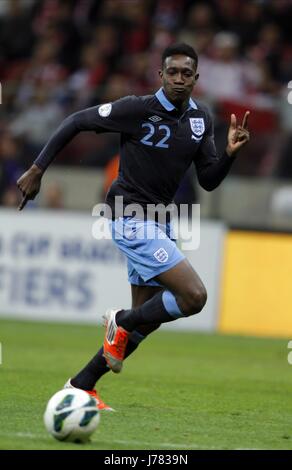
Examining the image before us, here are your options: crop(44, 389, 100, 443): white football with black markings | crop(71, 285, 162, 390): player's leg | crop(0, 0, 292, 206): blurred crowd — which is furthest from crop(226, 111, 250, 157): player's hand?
crop(0, 0, 292, 206): blurred crowd

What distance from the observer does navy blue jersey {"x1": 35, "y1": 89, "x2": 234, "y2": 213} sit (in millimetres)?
7570

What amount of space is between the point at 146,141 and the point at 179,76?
51 centimetres

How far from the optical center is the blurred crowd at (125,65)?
15.5 meters

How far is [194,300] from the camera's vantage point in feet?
23.4

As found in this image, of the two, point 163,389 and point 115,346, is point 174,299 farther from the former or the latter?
point 163,389

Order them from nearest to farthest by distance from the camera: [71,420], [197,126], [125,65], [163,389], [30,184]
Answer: [71,420] < [30,184] < [197,126] < [163,389] < [125,65]

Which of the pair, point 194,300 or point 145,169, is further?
point 145,169

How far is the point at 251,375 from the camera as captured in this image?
10.8 meters

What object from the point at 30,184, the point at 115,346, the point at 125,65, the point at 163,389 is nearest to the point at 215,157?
the point at 30,184

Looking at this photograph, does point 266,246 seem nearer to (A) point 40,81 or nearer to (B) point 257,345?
(B) point 257,345

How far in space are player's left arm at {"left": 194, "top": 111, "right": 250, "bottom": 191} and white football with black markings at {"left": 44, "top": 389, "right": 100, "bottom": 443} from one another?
222cm

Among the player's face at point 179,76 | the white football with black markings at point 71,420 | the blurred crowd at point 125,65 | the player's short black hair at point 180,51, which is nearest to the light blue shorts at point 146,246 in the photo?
the player's face at point 179,76
